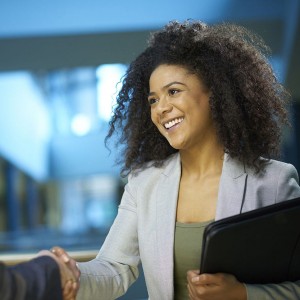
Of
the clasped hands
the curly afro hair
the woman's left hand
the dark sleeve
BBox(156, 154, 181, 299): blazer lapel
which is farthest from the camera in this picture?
the curly afro hair

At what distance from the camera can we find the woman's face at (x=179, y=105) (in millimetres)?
1982

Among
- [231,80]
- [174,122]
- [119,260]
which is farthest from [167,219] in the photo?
[231,80]

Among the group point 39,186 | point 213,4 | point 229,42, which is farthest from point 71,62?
point 39,186

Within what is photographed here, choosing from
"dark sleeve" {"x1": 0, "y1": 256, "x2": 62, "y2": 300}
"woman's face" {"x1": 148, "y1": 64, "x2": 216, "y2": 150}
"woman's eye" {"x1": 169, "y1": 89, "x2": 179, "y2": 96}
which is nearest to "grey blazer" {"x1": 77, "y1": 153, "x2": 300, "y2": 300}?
"woman's face" {"x1": 148, "y1": 64, "x2": 216, "y2": 150}

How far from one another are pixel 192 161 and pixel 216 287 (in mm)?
661

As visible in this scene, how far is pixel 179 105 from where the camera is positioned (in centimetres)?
197

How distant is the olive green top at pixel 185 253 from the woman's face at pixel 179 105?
0.30 metres

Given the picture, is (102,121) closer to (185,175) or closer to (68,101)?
(68,101)

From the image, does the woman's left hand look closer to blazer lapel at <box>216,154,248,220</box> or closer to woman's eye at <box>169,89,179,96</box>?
blazer lapel at <box>216,154,248,220</box>

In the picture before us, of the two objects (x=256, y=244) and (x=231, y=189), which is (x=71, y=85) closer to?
(x=231, y=189)

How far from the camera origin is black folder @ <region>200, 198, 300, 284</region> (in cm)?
149

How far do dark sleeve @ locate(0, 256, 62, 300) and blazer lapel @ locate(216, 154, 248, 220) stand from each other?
73 centimetres

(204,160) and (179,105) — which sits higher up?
(179,105)

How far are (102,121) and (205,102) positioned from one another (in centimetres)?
2207
